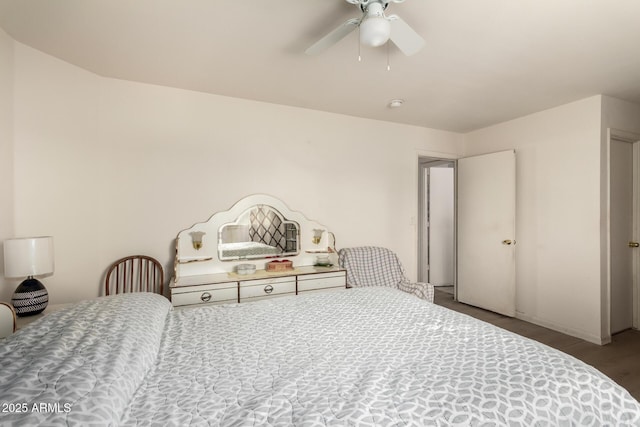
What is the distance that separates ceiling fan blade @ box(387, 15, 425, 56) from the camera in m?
1.52

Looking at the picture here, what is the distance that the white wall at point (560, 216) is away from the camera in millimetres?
3027

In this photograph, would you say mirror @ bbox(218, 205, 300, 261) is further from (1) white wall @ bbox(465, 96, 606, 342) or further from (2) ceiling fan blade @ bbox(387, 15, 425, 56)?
(1) white wall @ bbox(465, 96, 606, 342)

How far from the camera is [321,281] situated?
3.05 metres

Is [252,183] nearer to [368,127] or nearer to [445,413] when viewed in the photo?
[368,127]

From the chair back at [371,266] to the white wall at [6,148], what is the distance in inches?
107

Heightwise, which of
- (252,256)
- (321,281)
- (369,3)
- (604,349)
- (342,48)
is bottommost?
(604,349)

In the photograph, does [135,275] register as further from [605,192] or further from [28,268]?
[605,192]

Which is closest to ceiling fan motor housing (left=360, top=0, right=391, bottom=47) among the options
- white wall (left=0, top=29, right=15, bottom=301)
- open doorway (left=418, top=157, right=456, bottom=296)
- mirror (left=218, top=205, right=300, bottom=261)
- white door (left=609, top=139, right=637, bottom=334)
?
mirror (left=218, top=205, right=300, bottom=261)

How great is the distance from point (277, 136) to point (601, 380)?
3009 mm

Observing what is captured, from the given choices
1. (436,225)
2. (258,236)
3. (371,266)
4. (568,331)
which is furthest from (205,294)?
(436,225)

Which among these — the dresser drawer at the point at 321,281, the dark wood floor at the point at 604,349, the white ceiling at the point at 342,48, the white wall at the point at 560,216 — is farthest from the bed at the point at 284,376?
the white wall at the point at 560,216

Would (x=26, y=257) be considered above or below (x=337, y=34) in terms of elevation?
below

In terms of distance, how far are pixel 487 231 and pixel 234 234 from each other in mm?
3160

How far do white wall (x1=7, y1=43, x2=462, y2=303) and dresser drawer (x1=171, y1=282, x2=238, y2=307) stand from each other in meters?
0.49
